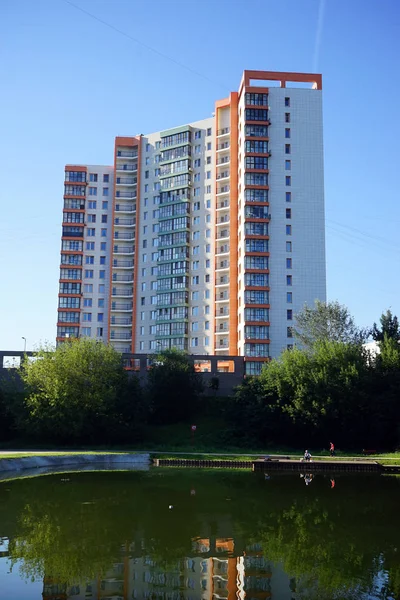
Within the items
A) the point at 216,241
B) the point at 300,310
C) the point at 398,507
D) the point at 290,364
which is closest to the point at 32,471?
the point at 398,507

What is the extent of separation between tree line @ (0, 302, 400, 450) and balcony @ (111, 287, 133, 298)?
40.3 m

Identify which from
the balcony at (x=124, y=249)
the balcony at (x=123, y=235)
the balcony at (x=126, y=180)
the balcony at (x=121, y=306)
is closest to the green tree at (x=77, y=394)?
the balcony at (x=121, y=306)

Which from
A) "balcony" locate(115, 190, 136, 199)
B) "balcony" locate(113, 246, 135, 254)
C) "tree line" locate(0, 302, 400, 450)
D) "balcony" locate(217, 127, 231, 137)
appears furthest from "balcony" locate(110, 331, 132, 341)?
"tree line" locate(0, 302, 400, 450)

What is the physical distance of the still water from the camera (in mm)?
12633

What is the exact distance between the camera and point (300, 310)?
257ft

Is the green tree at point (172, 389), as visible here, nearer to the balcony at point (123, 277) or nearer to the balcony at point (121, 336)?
the balcony at point (121, 336)

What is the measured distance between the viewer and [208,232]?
92250 mm

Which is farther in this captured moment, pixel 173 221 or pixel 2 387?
pixel 173 221

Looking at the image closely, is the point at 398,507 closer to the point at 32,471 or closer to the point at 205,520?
the point at 205,520

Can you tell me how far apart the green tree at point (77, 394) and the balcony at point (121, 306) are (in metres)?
39.5

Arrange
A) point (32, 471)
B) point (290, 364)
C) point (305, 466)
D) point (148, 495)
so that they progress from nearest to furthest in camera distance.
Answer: point (148, 495) → point (32, 471) → point (305, 466) → point (290, 364)

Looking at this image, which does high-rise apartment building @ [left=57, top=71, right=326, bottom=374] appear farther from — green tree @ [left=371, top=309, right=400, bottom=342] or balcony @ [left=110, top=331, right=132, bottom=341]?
green tree @ [left=371, top=309, right=400, bottom=342]

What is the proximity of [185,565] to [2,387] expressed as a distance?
→ 155 ft

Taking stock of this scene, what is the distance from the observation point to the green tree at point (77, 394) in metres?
51.2
